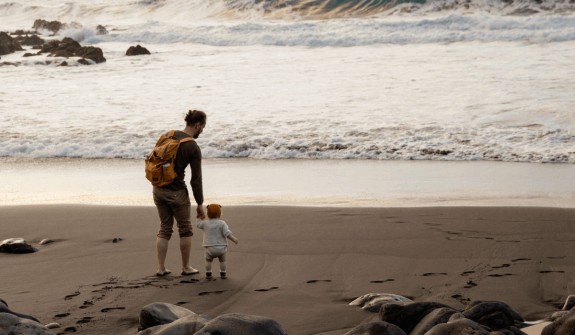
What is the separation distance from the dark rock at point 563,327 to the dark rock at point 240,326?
1393mm

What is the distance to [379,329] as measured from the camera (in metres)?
4.64

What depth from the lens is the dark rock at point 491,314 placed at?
505cm

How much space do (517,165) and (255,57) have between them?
55.3 feet

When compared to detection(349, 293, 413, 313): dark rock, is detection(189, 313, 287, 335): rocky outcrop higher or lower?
higher

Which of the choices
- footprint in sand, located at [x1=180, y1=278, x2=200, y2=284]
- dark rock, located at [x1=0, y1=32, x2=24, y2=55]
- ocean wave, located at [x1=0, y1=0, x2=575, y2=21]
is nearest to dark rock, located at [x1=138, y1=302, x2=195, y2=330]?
footprint in sand, located at [x1=180, y1=278, x2=200, y2=284]

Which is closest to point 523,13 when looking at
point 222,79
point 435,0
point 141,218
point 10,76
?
point 435,0

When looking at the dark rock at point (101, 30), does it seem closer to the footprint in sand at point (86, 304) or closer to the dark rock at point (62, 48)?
the dark rock at point (62, 48)

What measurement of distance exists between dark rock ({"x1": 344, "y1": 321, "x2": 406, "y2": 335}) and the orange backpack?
7.20ft

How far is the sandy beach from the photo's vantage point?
570 centimetres

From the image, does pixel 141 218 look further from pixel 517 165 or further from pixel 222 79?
pixel 222 79

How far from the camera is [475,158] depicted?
11.8 metres

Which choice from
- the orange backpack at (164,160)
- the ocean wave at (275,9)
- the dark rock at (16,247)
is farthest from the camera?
the ocean wave at (275,9)

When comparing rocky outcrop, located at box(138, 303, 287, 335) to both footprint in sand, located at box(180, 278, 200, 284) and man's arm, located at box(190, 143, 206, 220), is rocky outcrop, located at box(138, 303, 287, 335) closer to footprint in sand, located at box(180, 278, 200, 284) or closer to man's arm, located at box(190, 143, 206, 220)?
footprint in sand, located at box(180, 278, 200, 284)

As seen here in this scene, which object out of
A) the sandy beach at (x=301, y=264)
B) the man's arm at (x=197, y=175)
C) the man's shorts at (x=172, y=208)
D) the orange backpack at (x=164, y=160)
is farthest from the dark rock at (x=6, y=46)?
the man's arm at (x=197, y=175)
